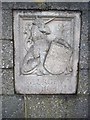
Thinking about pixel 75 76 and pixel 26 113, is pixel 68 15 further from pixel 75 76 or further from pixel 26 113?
pixel 26 113

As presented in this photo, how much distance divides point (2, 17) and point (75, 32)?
0.58 metres

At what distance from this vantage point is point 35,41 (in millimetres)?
2471

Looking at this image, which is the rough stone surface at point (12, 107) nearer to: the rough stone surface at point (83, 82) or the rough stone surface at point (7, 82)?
the rough stone surface at point (7, 82)

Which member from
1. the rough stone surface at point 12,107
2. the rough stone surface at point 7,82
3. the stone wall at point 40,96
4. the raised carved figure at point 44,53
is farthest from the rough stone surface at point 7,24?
the rough stone surface at point 12,107

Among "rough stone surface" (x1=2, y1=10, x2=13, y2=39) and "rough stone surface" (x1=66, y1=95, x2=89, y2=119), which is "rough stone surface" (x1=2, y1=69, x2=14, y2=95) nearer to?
"rough stone surface" (x1=2, y1=10, x2=13, y2=39)

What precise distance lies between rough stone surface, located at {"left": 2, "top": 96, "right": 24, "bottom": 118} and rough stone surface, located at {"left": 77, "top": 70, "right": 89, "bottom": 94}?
49cm

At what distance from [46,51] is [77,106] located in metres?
0.53

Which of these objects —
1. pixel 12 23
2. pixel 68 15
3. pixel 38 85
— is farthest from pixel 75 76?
pixel 12 23

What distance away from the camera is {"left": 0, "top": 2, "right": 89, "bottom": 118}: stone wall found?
2432 mm

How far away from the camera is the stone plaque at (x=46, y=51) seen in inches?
96.5

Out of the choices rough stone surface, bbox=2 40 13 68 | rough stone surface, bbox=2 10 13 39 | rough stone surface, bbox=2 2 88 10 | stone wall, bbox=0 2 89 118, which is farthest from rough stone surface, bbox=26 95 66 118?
rough stone surface, bbox=2 2 88 10

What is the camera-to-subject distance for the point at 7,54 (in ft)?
8.18

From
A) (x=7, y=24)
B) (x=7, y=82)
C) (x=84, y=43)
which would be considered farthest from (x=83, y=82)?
(x=7, y=24)

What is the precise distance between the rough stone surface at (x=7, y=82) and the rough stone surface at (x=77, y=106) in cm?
48
